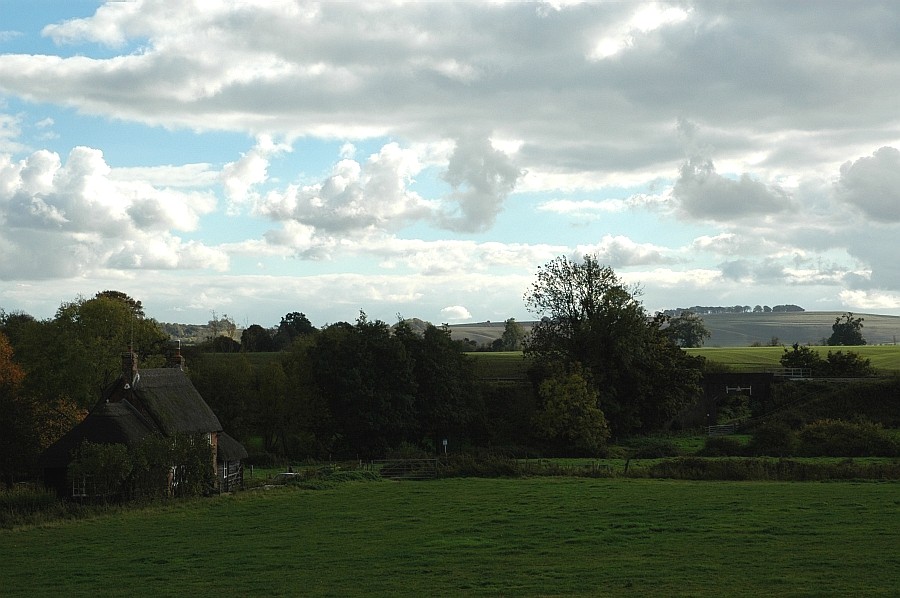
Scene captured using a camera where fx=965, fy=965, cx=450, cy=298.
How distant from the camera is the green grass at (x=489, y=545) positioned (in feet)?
71.1

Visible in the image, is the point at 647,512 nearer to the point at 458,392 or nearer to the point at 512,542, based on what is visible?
the point at 512,542

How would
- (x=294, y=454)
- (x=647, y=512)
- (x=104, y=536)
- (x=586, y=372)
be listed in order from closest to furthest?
1. (x=104, y=536)
2. (x=647, y=512)
3. (x=294, y=454)
4. (x=586, y=372)

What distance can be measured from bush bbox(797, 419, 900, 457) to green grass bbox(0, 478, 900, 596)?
18442mm

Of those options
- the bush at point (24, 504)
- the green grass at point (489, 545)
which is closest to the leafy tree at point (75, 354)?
the bush at point (24, 504)

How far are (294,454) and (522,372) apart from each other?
25.9 m

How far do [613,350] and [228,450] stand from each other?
33.5 metres

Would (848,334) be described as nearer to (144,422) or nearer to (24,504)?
(144,422)

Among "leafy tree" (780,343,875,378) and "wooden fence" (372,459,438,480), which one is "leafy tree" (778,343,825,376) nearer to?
"leafy tree" (780,343,875,378)

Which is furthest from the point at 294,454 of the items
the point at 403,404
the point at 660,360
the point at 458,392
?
the point at 660,360

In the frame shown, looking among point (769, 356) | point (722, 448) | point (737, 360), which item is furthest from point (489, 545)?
point (769, 356)

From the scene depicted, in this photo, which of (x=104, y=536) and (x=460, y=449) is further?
(x=460, y=449)

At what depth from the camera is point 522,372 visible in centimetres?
8506

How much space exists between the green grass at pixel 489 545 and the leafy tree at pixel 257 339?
81.2 m

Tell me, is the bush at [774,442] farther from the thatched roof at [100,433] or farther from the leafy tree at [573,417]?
the thatched roof at [100,433]
